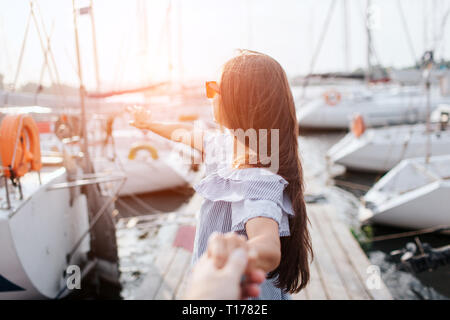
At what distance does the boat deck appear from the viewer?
322cm

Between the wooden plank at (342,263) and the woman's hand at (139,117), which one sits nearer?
the woman's hand at (139,117)

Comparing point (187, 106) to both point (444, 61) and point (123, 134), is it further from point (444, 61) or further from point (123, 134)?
point (444, 61)

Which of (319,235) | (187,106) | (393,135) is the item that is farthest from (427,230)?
(187,106)

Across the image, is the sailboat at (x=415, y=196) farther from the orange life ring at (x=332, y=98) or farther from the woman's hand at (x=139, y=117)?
the orange life ring at (x=332, y=98)

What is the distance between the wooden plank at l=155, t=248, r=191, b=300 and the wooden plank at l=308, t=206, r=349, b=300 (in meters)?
1.38

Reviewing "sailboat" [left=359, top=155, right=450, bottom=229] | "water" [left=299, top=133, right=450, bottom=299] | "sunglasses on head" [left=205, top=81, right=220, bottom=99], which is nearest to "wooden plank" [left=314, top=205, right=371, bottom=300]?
"water" [left=299, top=133, right=450, bottom=299]

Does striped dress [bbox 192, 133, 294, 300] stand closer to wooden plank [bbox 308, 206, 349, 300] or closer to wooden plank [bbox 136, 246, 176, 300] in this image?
wooden plank [bbox 308, 206, 349, 300]

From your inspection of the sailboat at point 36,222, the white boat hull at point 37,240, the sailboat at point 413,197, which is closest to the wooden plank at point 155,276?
the sailboat at point 36,222

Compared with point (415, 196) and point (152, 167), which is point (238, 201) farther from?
point (152, 167)

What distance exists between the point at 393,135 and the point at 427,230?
519 centimetres

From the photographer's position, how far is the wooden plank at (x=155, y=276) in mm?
3272
